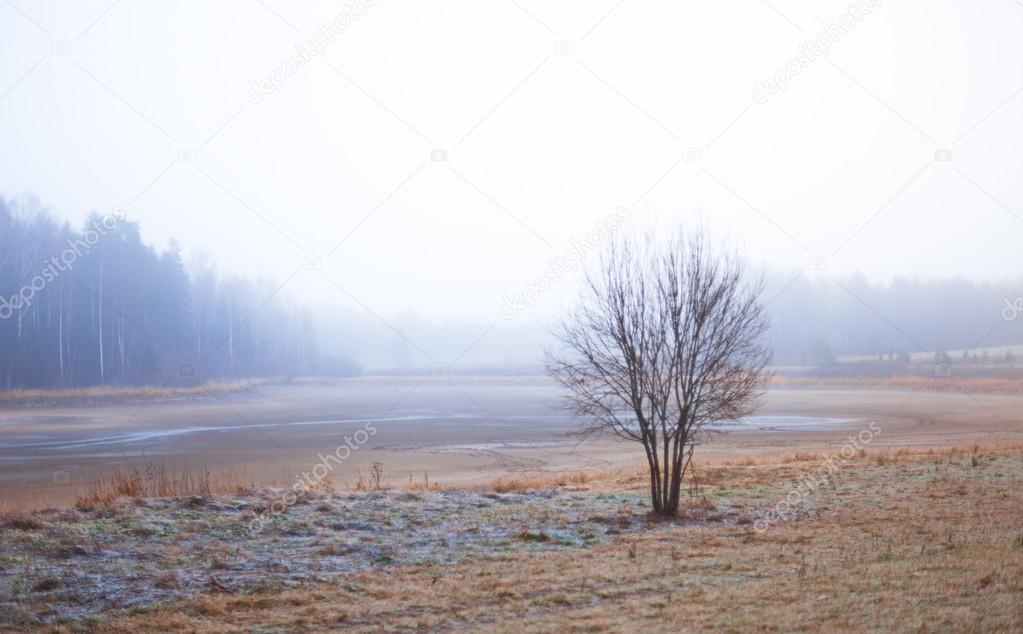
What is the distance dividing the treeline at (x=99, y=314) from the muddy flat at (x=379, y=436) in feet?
37.6

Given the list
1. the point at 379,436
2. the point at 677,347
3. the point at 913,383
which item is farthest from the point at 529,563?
the point at 913,383

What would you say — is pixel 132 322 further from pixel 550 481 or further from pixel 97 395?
pixel 550 481

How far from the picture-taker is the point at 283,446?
110ft

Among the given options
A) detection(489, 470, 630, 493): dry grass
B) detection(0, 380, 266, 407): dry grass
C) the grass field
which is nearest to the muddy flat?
detection(0, 380, 266, 407): dry grass

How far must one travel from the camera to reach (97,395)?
2319 inches

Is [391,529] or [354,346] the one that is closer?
[391,529]

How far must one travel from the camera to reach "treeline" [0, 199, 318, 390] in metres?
63.5

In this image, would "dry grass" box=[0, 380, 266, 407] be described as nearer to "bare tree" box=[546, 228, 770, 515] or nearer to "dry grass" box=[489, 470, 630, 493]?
"dry grass" box=[489, 470, 630, 493]

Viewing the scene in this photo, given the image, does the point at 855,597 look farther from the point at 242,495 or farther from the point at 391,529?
the point at 242,495

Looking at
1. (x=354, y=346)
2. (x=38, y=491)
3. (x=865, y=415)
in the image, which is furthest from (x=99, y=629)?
(x=354, y=346)

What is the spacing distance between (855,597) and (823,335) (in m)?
142

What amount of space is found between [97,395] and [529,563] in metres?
58.3

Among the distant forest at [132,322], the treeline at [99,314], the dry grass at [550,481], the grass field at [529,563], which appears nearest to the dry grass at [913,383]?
the distant forest at [132,322]

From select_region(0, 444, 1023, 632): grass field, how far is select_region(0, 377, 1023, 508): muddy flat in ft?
24.1
